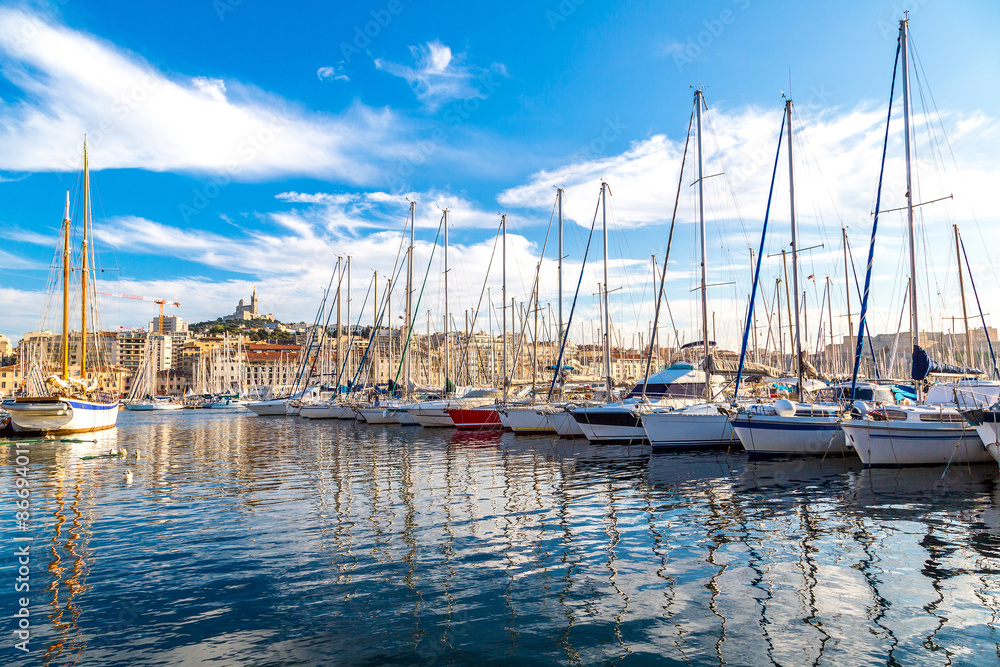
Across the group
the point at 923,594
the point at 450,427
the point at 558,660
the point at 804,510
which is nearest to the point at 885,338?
the point at 450,427

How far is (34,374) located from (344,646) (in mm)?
45430

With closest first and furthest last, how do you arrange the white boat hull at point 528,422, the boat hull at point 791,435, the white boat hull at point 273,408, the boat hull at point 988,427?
the boat hull at point 988,427, the boat hull at point 791,435, the white boat hull at point 528,422, the white boat hull at point 273,408

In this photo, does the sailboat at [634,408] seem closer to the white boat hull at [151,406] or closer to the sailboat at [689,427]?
the sailboat at [689,427]

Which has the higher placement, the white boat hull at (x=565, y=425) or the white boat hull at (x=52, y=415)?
the white boat hull at (x=52, y=415)

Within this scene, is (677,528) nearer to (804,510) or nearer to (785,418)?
(804,510)

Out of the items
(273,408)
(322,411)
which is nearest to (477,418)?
(322,411)

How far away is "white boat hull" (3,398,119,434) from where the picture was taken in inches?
1300

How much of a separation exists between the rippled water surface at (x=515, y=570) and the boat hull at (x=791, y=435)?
12.8 feet

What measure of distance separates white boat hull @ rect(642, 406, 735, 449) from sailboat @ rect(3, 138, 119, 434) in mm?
31559

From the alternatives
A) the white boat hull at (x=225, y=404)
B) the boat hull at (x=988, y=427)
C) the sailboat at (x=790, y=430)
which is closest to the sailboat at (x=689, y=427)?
the sailboat at (x=790, y=430)

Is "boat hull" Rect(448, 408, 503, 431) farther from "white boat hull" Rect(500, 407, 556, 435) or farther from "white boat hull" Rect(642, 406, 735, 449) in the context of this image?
"white boat hull" Rect(642, 406, 735, 449)

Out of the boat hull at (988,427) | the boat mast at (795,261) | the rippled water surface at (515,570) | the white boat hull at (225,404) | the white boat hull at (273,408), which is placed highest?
the boat mast at (795,261)

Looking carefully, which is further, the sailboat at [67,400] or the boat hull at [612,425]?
the sailboat at [67,400]

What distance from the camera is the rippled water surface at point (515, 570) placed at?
6.80 metres
